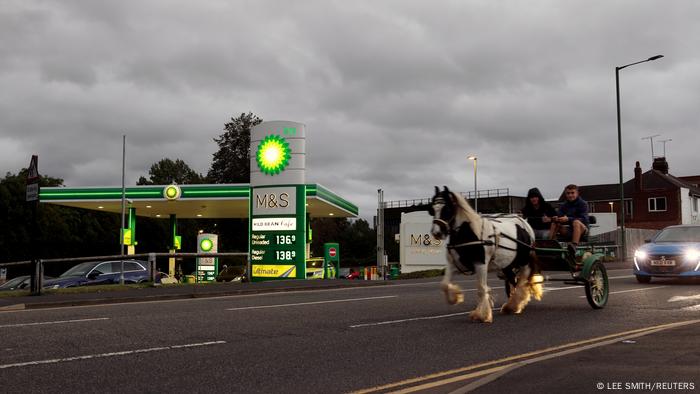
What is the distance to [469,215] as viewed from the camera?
8.92 m

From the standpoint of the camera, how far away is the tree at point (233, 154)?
250 ft

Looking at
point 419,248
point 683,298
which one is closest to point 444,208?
point 683,298

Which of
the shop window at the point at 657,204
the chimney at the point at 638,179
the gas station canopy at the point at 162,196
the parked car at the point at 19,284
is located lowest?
the parked car at the point at 19,284

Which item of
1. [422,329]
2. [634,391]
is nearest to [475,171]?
[422,329]

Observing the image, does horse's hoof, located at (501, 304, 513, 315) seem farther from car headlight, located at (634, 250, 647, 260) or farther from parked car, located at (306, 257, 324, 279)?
parked car, located at (306, 257, 324, 279)

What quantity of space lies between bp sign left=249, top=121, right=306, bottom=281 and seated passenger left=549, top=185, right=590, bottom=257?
58.8 ft

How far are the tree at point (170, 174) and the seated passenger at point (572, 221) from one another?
267 ft

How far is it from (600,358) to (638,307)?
5.67 meters

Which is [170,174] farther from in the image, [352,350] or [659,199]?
[352,350]

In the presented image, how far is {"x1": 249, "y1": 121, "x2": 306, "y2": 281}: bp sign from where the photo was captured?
91.6 ft

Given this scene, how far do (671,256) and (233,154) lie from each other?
66846 mm

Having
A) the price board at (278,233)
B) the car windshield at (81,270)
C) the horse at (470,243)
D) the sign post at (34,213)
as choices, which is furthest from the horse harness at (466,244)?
the price board at (278,233)

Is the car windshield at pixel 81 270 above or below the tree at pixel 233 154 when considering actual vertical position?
below

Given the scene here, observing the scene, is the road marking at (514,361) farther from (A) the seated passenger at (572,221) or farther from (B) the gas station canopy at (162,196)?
(B) the gas station canopy at (162,196)
